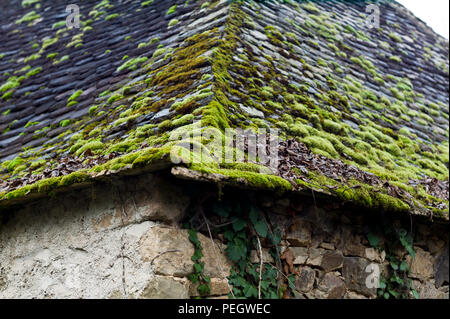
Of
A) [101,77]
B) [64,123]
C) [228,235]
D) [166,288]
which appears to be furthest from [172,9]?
[166,288]

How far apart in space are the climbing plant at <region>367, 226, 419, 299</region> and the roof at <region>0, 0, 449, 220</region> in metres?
0.37

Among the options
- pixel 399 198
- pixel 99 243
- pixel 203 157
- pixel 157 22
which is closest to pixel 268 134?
pixel 203 157

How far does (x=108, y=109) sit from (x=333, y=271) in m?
2.44

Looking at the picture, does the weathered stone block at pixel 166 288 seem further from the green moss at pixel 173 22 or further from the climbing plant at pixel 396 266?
the green moss at pixel 173 22

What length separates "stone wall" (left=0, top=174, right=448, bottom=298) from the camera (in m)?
2.62

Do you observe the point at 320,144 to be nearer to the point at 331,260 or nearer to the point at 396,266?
the point at 331,260

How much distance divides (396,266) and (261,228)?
1556mm

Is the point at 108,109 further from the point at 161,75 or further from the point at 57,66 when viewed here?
the point at 57,66

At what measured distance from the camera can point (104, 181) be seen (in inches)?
109

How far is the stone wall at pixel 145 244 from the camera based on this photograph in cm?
262

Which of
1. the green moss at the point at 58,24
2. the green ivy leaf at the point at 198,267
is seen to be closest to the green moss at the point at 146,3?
the green moss at the point at 58,24

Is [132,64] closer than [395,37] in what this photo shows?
Yes

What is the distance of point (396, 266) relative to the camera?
372 cm

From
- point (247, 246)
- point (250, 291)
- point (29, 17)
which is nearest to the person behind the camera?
point (250, 291)
